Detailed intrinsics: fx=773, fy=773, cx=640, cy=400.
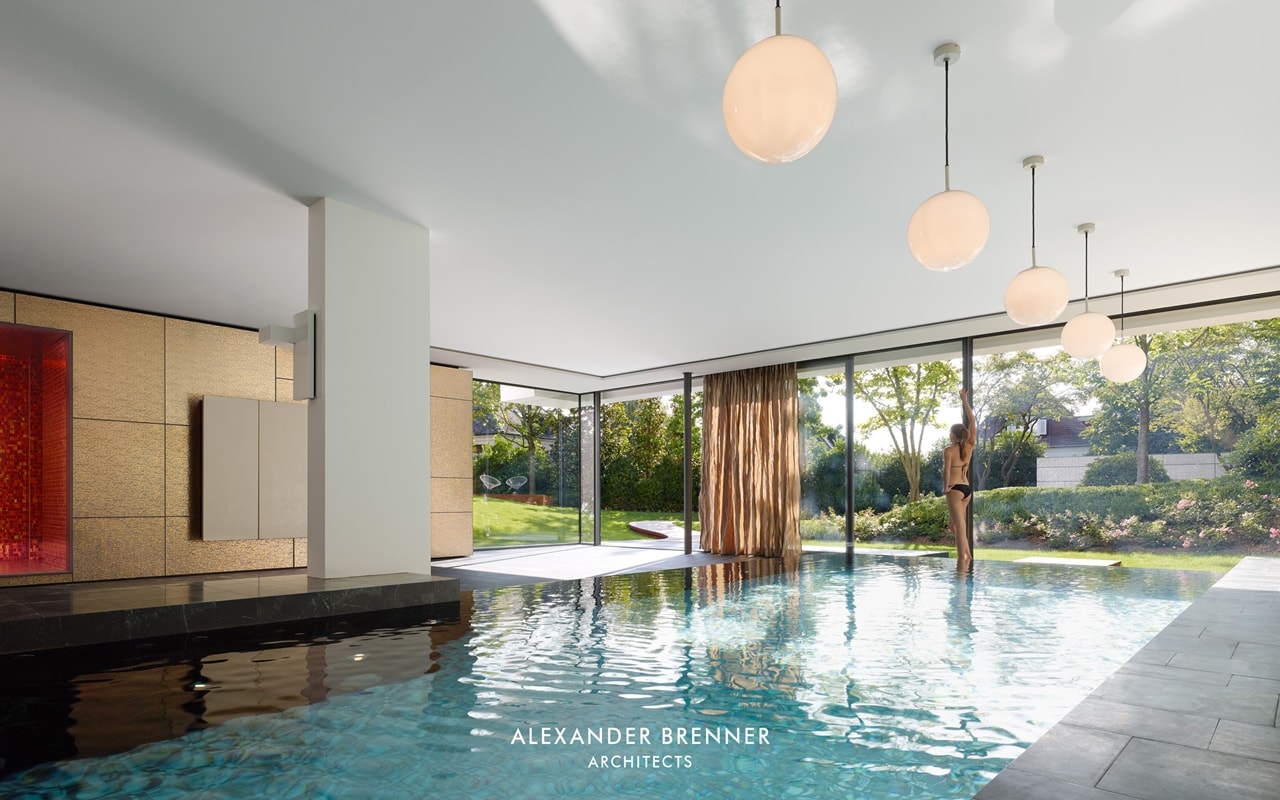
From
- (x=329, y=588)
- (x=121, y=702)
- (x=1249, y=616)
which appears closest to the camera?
(x=121, y=702)

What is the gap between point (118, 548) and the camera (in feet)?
25.4

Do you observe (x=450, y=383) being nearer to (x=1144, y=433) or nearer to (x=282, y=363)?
(x=282, y=363)

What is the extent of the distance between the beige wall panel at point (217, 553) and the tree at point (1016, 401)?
860cm

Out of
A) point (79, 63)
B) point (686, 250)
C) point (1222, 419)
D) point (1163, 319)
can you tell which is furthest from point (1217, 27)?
point (1222, 419)

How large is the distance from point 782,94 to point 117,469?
7953mm

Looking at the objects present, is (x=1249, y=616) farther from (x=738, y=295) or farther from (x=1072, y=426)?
(x=1072, y=426)

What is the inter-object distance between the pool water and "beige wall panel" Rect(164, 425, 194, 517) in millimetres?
5030

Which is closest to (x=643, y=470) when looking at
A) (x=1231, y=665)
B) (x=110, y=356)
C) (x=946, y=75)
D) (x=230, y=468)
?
(x=230, y=468)

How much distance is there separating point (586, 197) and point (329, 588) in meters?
2.97

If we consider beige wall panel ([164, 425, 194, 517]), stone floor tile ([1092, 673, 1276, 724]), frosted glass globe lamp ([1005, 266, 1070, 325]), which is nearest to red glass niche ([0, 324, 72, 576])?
beige wall panel ([164, 425, 194, 517])

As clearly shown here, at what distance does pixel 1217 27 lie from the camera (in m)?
3.33

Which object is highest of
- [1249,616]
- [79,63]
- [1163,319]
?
[79,63]

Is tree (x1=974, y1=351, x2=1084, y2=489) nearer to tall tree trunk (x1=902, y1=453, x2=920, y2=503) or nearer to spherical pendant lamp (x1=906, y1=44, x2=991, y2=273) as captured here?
tall tree trunk (x1=902, y1=453, x2=920, y2=503)

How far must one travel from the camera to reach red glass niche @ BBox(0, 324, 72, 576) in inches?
290
